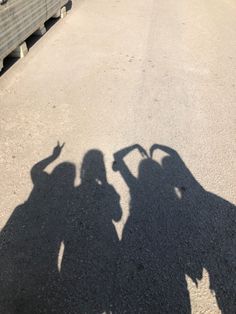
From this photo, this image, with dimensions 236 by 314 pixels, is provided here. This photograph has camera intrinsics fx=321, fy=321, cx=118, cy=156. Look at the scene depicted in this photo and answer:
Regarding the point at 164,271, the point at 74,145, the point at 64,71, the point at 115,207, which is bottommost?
the point at 164,271

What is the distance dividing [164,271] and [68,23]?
7399 mm

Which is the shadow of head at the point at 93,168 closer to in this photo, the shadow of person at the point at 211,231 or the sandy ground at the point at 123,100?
the sandy ground at the point at 123,100

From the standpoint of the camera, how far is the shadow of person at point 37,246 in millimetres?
3010

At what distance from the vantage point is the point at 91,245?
346 cm

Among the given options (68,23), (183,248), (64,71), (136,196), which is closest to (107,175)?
(136,196)

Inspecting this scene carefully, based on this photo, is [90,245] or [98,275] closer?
[98,275]

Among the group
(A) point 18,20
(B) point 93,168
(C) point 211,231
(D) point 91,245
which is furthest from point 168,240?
(A) point 18,20

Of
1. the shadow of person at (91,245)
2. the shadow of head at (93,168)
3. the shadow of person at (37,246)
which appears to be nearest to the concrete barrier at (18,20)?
the shadow of head at (93,168)

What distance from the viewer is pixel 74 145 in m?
4.67

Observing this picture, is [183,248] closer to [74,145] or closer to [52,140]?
[74,145]

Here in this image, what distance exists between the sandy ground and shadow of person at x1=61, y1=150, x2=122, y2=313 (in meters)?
0.15

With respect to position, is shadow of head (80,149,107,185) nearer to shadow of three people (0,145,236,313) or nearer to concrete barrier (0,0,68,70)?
shadow of three people (0,145,236,313)

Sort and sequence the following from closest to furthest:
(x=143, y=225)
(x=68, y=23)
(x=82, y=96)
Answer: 1. (x=143, y=225)
2. (x=82, y=96)
3. (x=68, y=23)

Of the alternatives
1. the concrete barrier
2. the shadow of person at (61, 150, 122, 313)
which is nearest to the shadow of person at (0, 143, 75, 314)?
the shadow of person at (61, 150, 122, 313)
